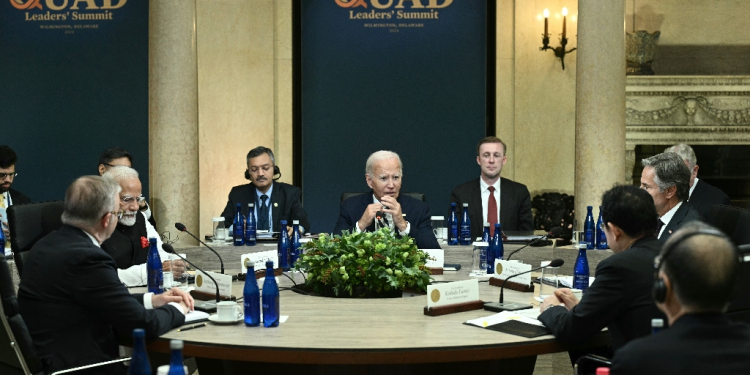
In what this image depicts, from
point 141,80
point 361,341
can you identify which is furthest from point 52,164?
point 361,341

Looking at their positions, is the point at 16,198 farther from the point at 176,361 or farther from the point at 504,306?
the point at 176,361

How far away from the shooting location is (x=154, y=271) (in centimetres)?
369

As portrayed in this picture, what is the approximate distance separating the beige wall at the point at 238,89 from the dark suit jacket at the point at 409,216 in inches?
127

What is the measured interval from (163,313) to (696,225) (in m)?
1.92

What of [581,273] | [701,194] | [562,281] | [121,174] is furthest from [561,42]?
[121,174]

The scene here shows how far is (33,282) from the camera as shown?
115 inches

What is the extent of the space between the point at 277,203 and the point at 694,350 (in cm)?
470

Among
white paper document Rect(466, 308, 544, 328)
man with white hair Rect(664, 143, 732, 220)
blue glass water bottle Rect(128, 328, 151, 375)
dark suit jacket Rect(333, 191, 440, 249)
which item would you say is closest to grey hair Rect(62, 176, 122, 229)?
blue glass water bottle Rect(128, 328, 151, 375)

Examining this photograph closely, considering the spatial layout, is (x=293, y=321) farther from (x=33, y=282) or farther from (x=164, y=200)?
(x=164, y=200)

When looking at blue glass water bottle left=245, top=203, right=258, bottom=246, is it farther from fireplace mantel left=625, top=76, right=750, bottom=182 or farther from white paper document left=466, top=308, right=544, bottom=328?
fireplace mantel left=625, top=76, right=750, bottom=182

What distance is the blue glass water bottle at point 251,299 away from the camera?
119 inches

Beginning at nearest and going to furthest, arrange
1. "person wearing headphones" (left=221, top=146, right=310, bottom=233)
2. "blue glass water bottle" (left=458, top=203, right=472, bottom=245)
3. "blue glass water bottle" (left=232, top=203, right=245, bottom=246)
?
"blue glass water bottle" (left=458, top=203, right=472, bottom=245)
"blue glass water bottle" (left=232, top=203, right=245, bottom=246)
"person wearing headphones" (left=221, top=146, right=310, bottom=233)

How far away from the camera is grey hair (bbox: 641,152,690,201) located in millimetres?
4027

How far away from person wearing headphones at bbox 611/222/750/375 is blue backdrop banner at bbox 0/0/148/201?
712 centimetres
